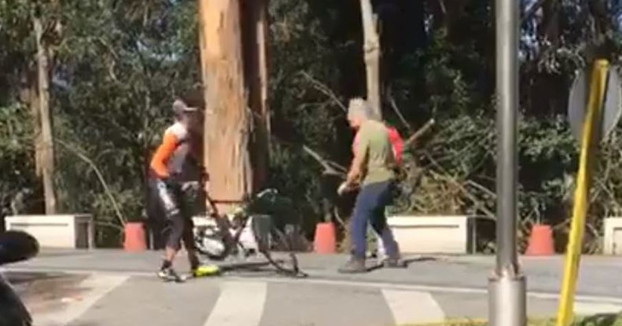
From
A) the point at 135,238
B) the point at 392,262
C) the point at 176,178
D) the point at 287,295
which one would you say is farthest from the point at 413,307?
the point at 135,238

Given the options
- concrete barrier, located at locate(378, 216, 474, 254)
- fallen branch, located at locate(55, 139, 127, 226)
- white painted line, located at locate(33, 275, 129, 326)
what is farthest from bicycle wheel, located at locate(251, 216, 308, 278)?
fallen branch, located at locate(55, 139, 127, 226)

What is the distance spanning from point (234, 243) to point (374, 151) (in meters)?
1.96

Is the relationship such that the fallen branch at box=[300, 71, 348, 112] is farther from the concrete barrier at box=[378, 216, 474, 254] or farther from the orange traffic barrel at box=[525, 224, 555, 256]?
the orange traffic barrel at box=[525, 224, 555, 256]

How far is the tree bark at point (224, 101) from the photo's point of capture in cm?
2267

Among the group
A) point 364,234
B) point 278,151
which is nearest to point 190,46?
point 278,151

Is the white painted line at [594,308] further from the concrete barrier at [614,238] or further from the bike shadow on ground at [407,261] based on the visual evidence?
the concrete barrier at [614,238]

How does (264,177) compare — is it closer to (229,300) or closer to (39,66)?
(39,66)

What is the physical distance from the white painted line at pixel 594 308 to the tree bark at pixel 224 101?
40.6 ft

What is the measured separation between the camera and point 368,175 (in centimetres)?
1296

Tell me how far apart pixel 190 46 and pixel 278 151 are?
3.54 m

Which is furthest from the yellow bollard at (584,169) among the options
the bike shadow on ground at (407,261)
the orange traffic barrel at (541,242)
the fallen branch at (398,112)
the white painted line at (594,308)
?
the fallen branch at (398,112)

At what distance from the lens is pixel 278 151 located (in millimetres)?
29938

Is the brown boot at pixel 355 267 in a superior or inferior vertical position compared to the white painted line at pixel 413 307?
superior

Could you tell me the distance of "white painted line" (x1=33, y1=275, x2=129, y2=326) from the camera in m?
10.0
